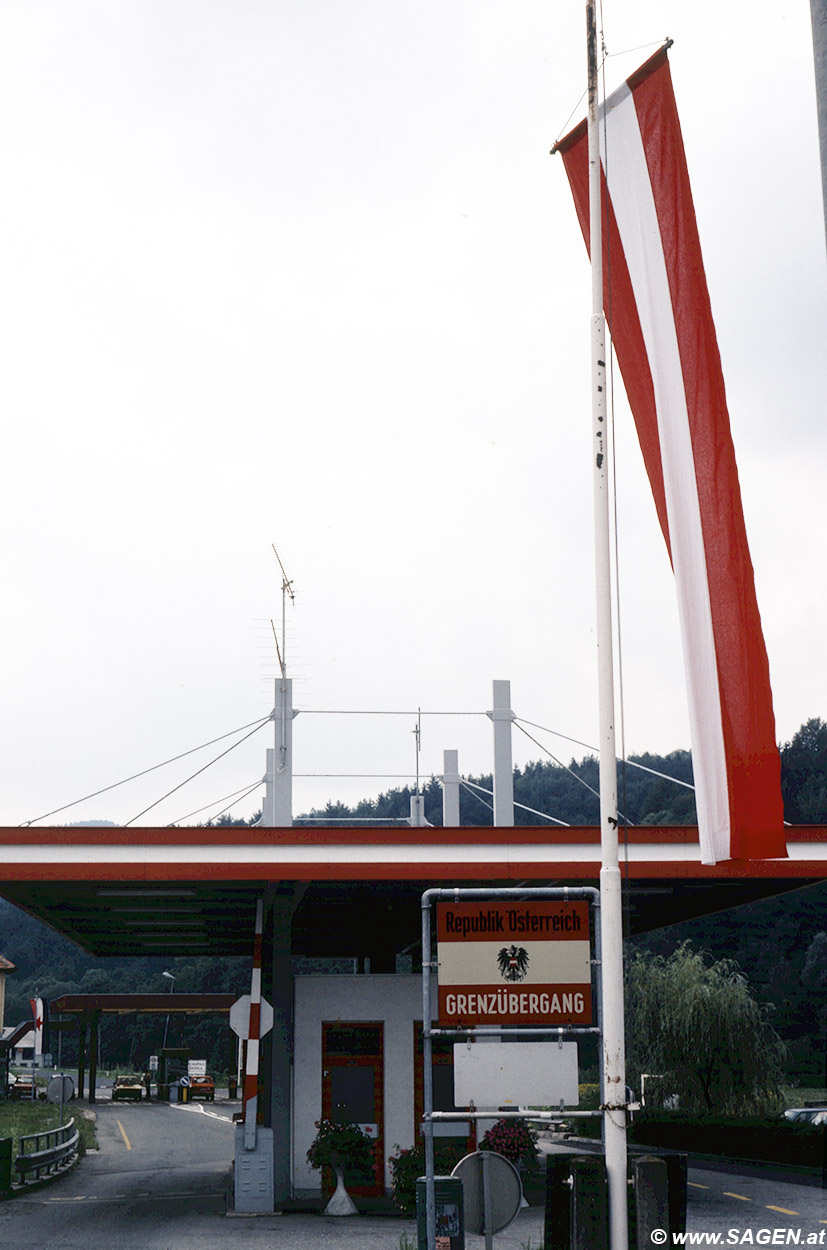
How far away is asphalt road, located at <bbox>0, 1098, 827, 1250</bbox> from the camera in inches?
681

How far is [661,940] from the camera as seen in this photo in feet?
291

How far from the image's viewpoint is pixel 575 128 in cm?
1001

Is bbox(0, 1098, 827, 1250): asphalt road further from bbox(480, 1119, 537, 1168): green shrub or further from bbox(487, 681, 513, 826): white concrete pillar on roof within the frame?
bbox(487, 681, 513, 826): white concrete pillar on roof

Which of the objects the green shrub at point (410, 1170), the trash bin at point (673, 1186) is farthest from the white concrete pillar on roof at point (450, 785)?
the trash bin at point (673, 1186)

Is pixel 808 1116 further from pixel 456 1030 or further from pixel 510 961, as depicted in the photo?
pixel 510 961

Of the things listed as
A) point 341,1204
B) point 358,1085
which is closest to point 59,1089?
point 358,1085

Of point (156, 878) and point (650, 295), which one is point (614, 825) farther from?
point (156, 878)

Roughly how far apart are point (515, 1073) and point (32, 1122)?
3756 cm

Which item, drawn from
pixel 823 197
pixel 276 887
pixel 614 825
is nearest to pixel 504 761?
pixel 276 887

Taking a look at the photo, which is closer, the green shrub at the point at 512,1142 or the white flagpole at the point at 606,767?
the white flagpole at the point at 606,767

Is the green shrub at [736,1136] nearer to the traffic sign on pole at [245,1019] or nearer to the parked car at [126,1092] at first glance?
the traffic sign on pole at [245,1019]

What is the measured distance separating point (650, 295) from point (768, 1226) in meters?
14.6

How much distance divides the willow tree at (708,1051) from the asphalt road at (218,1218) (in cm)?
629

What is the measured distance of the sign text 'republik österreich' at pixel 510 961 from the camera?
375 inches
